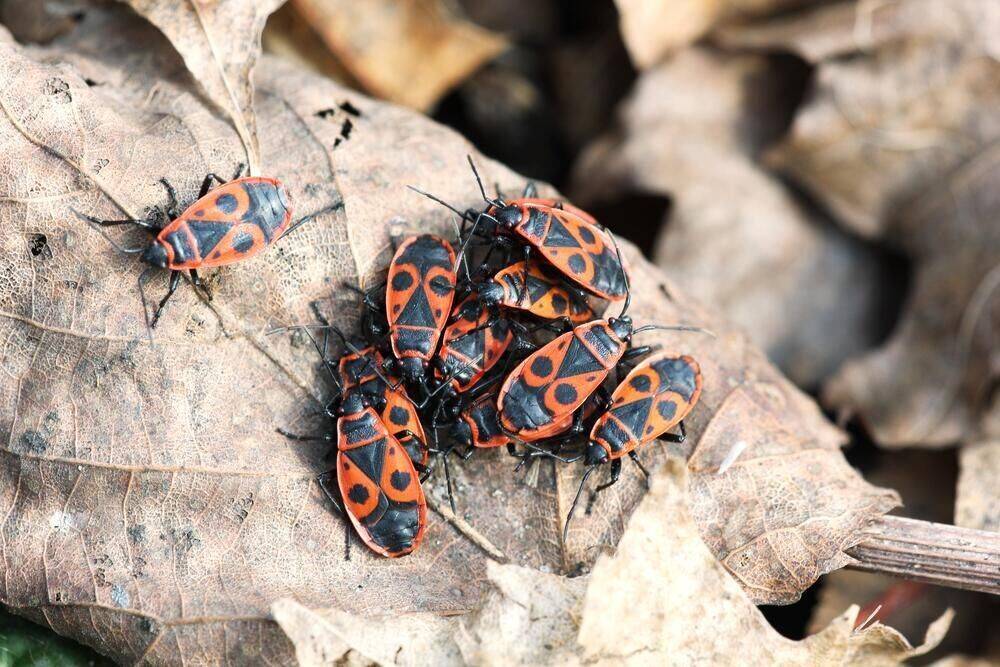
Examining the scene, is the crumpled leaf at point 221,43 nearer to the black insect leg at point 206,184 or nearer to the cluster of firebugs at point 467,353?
the black insect leg at point 206,184

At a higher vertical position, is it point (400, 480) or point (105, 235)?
point (105, 235)

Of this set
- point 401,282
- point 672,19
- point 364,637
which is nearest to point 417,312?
point 401,282

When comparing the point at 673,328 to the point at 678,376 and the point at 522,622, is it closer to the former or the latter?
the point at 678,376

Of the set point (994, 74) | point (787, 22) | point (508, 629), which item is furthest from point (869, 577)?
point (787, 22)

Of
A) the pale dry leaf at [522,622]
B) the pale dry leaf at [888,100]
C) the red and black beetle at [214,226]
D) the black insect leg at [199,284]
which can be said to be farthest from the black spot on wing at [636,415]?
the pale dry leaf at [888,100]

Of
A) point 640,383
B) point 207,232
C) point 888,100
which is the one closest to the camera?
point 207,232

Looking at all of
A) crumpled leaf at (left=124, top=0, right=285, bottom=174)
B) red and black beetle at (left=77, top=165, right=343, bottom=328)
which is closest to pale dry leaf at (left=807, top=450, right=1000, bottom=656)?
red and black beetle at (left=77, top=165, right=343, bottom=328)
